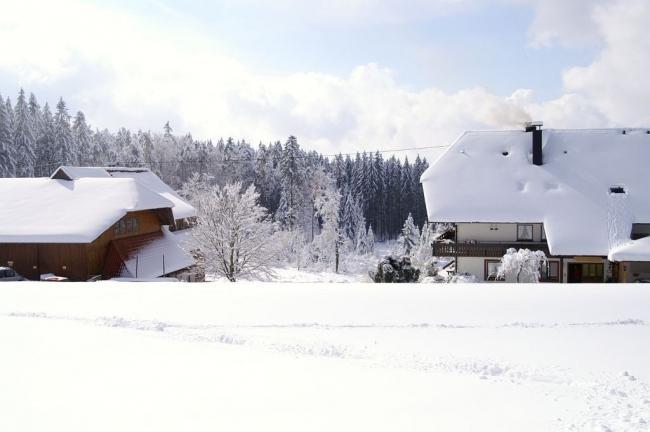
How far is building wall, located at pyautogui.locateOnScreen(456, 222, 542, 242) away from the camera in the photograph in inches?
1177

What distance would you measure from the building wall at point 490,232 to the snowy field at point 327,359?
11311 mm

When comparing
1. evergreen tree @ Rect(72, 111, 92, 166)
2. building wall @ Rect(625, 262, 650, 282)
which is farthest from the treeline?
building wall @ Rect(625, 262, 650, 282)

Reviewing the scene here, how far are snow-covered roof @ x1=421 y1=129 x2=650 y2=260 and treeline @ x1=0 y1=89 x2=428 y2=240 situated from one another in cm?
3576

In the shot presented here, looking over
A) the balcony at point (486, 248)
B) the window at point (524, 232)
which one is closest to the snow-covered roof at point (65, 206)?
the balcony at point (486, 248)

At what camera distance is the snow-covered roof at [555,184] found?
93.4ft

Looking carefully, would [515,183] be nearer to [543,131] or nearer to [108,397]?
[543,131]

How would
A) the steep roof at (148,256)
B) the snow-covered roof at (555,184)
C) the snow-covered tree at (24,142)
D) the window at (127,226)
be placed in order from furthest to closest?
the snow-covered tree at (24,142) < the window at (127,226) < the steep roof at (148,256) < the snow-covered roof at (555,184)

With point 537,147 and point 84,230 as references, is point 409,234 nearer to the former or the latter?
point 537,147

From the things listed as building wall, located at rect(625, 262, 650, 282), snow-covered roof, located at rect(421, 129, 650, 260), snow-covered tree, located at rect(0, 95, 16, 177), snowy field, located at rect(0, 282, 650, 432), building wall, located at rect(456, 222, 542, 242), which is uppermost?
snow-covered tree, located at rect(0, 95, 16, 177)

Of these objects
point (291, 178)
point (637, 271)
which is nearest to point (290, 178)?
point (291, 178)

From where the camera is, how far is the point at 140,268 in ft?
98.9

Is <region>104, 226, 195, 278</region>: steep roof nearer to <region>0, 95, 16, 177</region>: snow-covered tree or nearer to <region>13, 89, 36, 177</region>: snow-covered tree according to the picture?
<region>0, 95, 16, 177</region>: snow-covered tree

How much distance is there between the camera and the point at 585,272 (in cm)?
2916

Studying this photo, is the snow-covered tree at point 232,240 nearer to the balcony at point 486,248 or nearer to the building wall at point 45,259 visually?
the building wall at point 45,259
